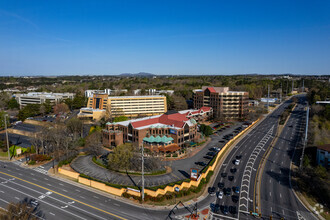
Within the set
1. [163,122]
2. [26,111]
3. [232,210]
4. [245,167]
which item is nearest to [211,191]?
[232,210]

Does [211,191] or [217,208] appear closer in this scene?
[217,208]

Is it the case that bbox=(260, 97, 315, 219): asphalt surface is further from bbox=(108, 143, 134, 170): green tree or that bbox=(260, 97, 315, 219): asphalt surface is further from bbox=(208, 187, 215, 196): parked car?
bbox=(108, 143, 134, 170): green tree

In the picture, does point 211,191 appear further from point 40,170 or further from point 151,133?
point 40,170

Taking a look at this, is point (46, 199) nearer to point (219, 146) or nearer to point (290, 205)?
point (290, 205)

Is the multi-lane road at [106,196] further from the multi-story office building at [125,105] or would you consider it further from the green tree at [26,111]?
the multi-story office building at [125,105]

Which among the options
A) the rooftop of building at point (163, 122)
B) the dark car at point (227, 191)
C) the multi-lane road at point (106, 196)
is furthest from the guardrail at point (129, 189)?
the rooftop of building at point (163, 122)

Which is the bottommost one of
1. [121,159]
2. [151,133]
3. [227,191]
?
[227,191]

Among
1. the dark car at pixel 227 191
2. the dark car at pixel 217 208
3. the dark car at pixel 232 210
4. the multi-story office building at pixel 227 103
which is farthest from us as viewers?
the multi-story office building at pixel 227 103
